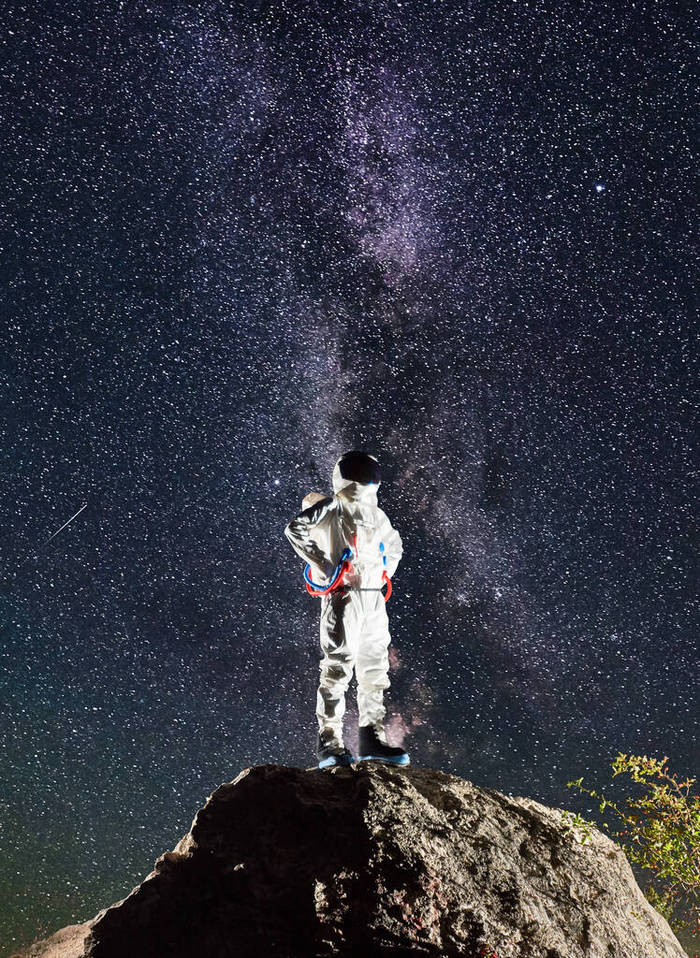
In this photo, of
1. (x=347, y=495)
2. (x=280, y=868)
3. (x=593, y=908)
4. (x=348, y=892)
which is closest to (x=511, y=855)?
(x=593, y=908)

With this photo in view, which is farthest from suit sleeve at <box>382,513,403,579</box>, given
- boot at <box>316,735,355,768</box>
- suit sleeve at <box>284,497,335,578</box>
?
boot at <box>316,735,355,768</box>

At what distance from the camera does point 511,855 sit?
140 inches

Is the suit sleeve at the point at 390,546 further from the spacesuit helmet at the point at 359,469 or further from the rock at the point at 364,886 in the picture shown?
the rock at the point at 364,886

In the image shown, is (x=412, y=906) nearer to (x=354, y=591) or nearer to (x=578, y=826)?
(x=578, y=826)

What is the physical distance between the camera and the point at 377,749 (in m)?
4.90

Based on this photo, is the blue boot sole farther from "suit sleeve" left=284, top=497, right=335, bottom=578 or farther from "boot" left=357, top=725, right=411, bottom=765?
"suit sleeve" left=284, top=497, right=335, bottom=578

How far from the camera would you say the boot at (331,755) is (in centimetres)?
456

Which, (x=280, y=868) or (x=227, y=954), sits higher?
(x=280, y=868)

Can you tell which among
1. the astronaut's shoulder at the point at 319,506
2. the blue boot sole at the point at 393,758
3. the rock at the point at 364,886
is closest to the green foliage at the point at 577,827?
the rock at the point at 364,886

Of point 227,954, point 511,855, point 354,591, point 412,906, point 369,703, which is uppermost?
point 354,591

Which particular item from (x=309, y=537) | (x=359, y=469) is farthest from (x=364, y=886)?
(x=359, y=469)

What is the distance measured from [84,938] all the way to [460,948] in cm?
192

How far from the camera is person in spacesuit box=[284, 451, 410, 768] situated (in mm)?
4941

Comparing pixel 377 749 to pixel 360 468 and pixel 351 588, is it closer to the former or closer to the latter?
pixel 351 588
